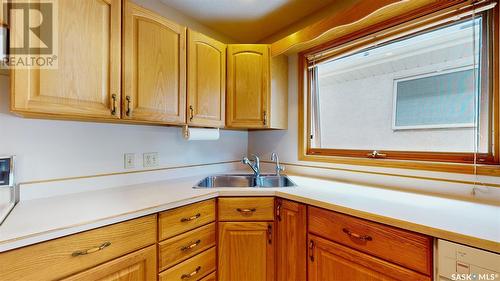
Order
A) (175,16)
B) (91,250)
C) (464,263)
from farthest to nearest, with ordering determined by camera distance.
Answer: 1. (175,16)
2. (91,250)
3. (464,263)

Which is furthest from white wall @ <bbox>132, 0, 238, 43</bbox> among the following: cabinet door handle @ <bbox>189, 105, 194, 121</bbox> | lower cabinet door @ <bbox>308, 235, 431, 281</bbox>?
lower cabinet door @ <bbox>308, 235, 431, 281</bbox>

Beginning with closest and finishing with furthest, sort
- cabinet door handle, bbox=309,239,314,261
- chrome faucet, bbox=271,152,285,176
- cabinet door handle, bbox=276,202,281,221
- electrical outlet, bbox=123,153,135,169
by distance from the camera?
cabinet door handle, bbox=309,239,314,261, cabinet door handle, bbox=276,202,281,221, electrical outlet, bbox=123,153,135,169, chrome faucet, bbox=271,152,285,176

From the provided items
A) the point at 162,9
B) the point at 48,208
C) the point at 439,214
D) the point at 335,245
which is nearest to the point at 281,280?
the point at 335,245

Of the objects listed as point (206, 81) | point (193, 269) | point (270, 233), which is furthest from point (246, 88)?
point (193, 269)

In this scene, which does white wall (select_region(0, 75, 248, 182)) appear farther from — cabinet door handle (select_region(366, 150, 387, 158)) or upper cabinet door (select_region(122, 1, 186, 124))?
cabinet door handle (select_region(366, 150, 387, 158))

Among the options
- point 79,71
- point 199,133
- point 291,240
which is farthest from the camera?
point 199,133

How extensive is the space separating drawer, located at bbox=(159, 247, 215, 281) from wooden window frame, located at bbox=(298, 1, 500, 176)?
1.14 meters

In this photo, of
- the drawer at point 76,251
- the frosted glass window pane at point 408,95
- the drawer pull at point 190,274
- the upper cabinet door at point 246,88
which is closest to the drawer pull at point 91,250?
the drawer at point 76,251

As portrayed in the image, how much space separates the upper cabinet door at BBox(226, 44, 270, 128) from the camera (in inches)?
73.6

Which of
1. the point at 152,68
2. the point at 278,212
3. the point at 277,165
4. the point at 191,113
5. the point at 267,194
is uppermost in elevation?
the point at 152,68

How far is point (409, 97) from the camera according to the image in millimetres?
1501

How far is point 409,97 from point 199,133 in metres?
1.55

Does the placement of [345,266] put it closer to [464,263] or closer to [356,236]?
[356,236]

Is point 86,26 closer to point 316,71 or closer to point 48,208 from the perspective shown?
point 48,208
